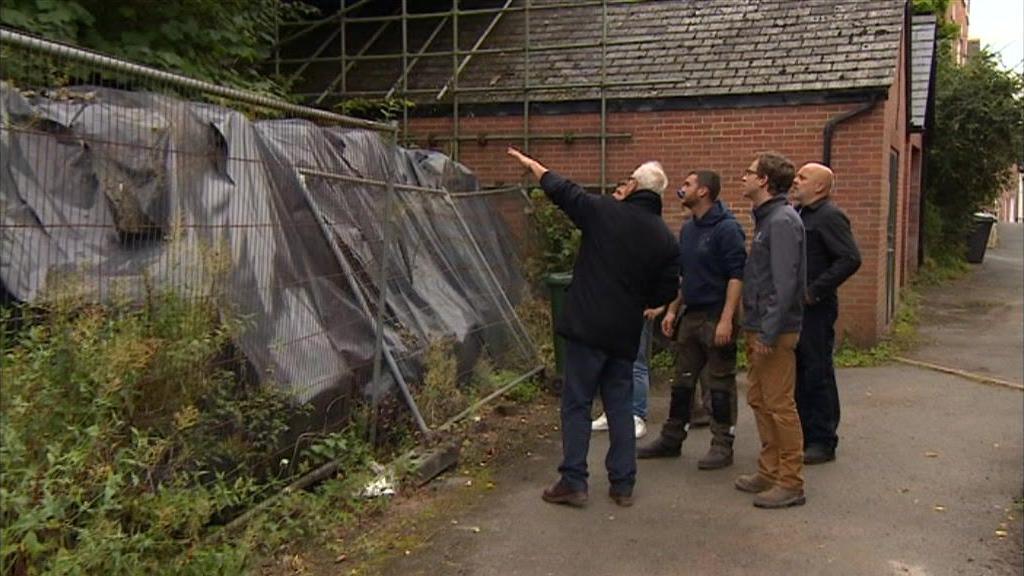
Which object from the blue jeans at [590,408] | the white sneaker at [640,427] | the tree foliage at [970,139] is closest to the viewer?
the blue jeans at [590,408]

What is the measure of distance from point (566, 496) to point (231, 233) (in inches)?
86.6

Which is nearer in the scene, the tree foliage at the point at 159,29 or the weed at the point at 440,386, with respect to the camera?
the weed at the point at 440,386

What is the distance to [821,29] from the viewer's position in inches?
426

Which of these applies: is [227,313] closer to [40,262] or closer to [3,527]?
[40,262]

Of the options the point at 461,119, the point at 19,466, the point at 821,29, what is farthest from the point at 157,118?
the point at 821,29

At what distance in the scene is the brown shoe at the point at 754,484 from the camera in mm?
5547

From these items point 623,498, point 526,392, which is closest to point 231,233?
point 623,498

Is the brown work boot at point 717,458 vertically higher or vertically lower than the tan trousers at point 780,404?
lower

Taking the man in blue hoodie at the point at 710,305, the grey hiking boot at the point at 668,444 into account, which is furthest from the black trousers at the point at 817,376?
the grey hiking boot at the point at 668,444

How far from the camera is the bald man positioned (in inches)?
232

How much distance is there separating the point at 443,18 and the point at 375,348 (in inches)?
298

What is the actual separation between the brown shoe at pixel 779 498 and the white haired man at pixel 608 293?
72cm

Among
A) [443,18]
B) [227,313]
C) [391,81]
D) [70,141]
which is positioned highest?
[443,18]

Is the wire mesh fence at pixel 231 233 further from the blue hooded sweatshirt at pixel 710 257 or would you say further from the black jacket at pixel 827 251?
the black jacket at pixel 827 251
